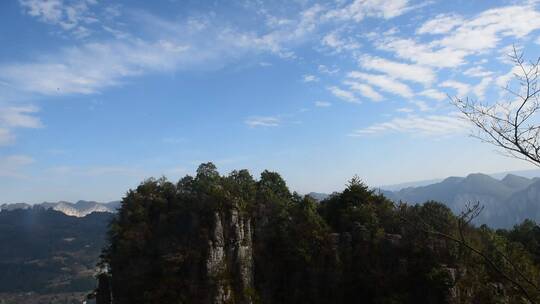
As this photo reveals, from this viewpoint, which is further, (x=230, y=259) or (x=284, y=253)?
(x=284, y=253)

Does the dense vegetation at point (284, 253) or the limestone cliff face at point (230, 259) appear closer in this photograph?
the dense vegetation at point (284, 253)

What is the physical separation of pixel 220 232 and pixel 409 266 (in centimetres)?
2045

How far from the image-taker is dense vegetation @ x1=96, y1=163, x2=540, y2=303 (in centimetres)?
4303

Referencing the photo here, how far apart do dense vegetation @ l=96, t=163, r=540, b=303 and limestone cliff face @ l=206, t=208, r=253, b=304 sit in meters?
0.11

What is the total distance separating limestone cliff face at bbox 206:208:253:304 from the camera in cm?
4491

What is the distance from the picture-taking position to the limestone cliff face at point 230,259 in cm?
4491

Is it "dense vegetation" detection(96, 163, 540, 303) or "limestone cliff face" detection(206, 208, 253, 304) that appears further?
"limestone cliff face" detection(206, 208, 253, 304)

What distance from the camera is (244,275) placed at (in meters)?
46.8

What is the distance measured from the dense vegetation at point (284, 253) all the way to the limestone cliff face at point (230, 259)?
0.11 m

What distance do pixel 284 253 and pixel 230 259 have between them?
271 inches

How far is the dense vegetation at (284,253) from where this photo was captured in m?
43.0

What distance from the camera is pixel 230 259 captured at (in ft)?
154

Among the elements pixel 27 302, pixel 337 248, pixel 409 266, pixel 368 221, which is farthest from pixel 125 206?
pixel 27 302

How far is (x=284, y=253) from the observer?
5019 cm
